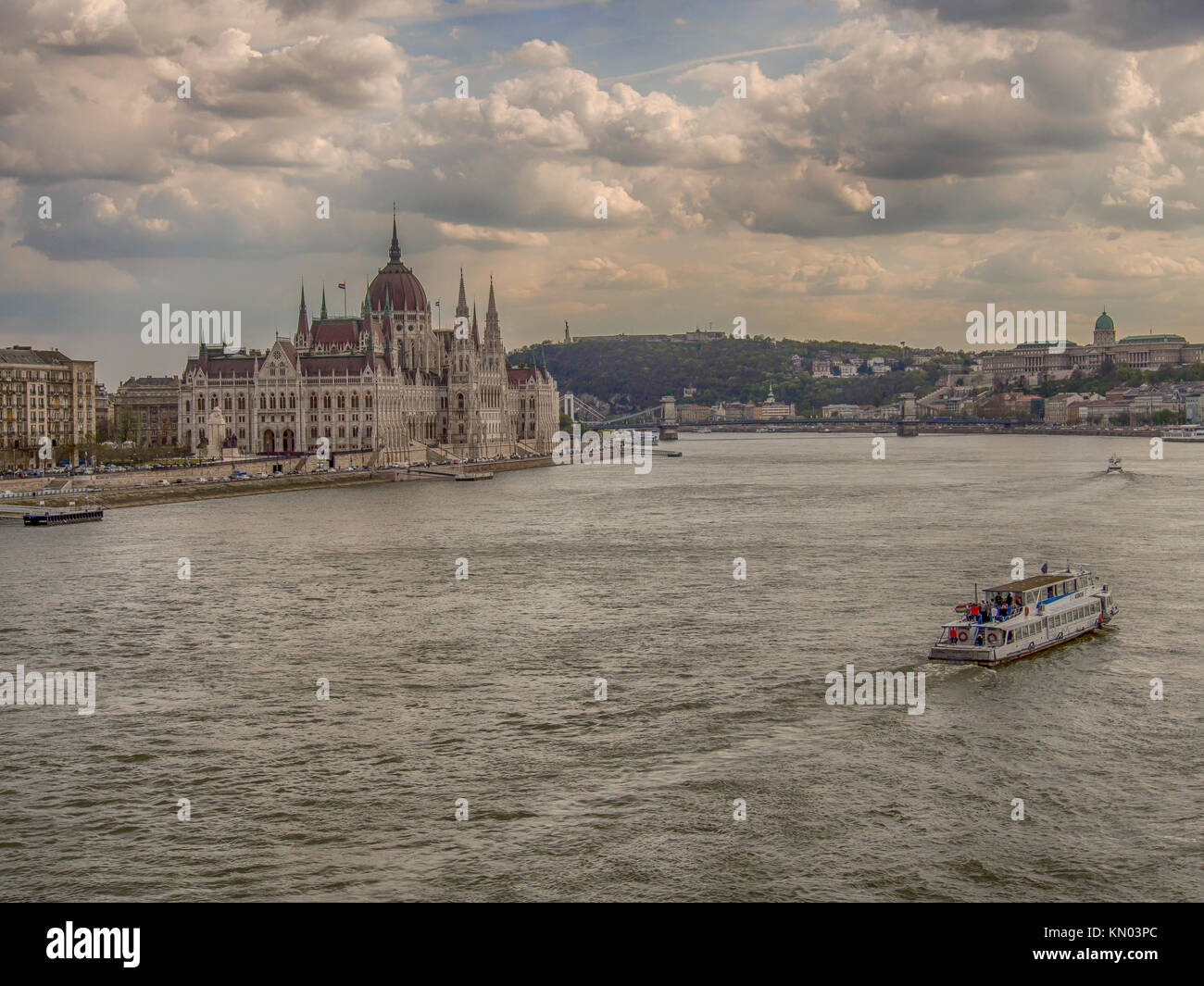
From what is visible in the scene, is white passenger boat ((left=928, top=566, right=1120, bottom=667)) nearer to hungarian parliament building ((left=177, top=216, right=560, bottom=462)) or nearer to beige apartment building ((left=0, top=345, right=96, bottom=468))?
beige apartment building ((left=0, top=345, right=96, bottom=468))

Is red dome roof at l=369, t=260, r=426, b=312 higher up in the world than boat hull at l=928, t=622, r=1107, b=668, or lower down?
higher up

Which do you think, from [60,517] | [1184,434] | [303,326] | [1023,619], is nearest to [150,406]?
[303,326]

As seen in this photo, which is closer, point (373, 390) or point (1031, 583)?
point (1031, 583)

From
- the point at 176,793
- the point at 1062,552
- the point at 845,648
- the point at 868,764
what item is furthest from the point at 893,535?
the point at 176,793

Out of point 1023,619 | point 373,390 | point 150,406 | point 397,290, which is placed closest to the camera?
point 1023,619

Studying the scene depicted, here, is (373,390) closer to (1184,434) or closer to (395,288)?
(395,288)

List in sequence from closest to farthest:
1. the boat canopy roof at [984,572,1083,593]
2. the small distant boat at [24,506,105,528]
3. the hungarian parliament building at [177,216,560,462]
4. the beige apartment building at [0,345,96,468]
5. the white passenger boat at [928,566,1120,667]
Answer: the white passenger boat at [928,566,1120,667] < the boat canopy roof at [984,572,1083,593] < the small distant boat at [24,506,105,528] < the beige apartment building at [0,345,96,468] < the hungarian parliament building at [177,216,560,462]

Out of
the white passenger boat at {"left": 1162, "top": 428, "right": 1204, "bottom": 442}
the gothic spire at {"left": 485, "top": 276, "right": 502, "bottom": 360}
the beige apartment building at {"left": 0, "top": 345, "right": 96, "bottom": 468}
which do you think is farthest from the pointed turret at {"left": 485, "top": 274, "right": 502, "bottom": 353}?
the white passenger boat at {"left": 1162, "top": 428, "right": 1204, "bottom": 442}
